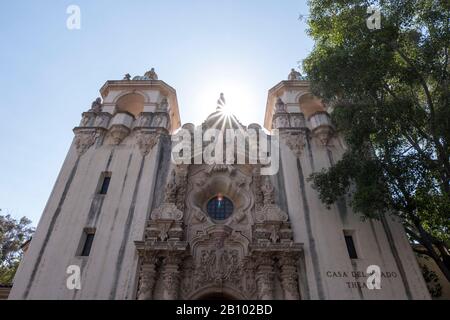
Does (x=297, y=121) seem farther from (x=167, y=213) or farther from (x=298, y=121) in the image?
(x=167, y=213)

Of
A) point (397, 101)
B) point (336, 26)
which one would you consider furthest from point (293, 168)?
point (336, 26)

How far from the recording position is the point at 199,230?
13.7 m

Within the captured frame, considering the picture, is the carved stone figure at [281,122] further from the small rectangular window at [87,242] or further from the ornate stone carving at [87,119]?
the small rectangular window at [87,242]

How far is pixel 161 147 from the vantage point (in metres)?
17.2

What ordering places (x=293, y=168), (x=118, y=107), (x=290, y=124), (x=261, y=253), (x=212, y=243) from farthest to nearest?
(x=118, y=107) → (x=290, y=124) → (x=293, y=168) → (x=212, y=243) → (x=261, y=253)

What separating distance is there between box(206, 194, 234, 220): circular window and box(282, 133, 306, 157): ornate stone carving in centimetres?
468

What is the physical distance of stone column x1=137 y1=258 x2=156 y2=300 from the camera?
1141 cm

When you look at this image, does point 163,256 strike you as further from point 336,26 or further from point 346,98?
point 336,26

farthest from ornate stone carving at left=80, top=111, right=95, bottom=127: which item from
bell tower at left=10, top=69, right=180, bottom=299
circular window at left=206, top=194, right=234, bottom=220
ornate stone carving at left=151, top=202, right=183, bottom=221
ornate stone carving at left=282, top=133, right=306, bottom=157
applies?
ornate stone carving at left=282, top=133, right=306, bottom=157

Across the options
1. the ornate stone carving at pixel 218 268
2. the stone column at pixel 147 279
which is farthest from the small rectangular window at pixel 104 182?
the ornate stone carving at pixel 218 268

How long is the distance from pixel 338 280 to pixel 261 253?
319 cm

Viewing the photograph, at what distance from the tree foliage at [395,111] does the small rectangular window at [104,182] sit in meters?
10.4

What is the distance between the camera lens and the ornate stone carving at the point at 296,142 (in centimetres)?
1689

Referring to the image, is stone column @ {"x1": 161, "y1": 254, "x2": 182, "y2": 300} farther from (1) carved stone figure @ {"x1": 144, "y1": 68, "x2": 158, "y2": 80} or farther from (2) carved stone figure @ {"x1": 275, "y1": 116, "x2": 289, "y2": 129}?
(1) carved stone figure @ {"x1": 144, "y1": 68, "x2": 158, "y2": 80}
